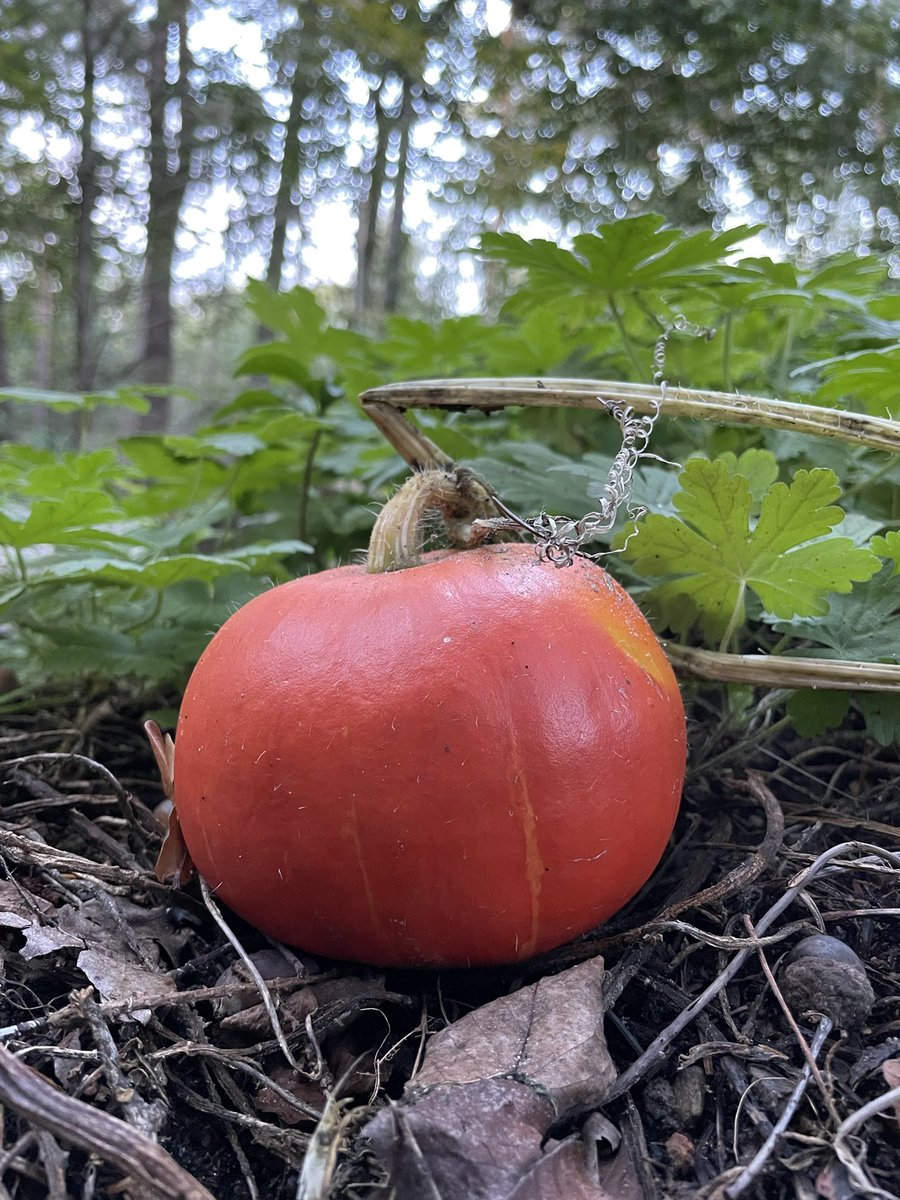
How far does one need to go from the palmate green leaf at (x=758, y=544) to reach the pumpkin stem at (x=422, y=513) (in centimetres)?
27

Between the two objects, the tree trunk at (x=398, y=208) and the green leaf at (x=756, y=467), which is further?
the tree trunk at (x=398, y=208)

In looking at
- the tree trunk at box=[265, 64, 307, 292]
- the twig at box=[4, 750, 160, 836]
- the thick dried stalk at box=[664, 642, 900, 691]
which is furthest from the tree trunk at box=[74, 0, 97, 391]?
the thick dried stalk at box=[664, 642, 900, 691]

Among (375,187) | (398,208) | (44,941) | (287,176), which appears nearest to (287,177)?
(287,176)

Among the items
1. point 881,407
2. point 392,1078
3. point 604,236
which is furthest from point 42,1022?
point 881,407

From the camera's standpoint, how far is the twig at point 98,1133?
0.72 m

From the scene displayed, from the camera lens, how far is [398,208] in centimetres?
854

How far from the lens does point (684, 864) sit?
136 centimetres

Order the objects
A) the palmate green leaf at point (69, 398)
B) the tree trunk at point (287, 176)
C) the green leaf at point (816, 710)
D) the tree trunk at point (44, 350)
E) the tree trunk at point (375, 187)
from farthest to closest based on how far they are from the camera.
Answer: the tree trunk at point (44, 350), the tree trunk at point (375, 187), the tree trunk at point (287, 176), the palmate green leaf at point (69, 398), the green leaf at point (816, 710)

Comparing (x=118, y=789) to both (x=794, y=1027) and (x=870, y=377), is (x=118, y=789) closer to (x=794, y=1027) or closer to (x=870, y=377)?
(x=794, y=1027)

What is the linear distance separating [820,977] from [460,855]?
466 millimetres

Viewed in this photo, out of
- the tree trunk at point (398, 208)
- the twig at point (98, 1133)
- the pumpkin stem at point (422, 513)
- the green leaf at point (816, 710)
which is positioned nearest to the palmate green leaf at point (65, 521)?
the pumpkin stem at point (422, 513)

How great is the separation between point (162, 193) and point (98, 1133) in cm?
770

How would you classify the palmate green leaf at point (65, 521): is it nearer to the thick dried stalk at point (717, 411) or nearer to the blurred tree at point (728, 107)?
the thick dried stalk at point (717, 411)

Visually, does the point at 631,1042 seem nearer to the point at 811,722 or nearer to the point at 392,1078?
the point at 392,1078
